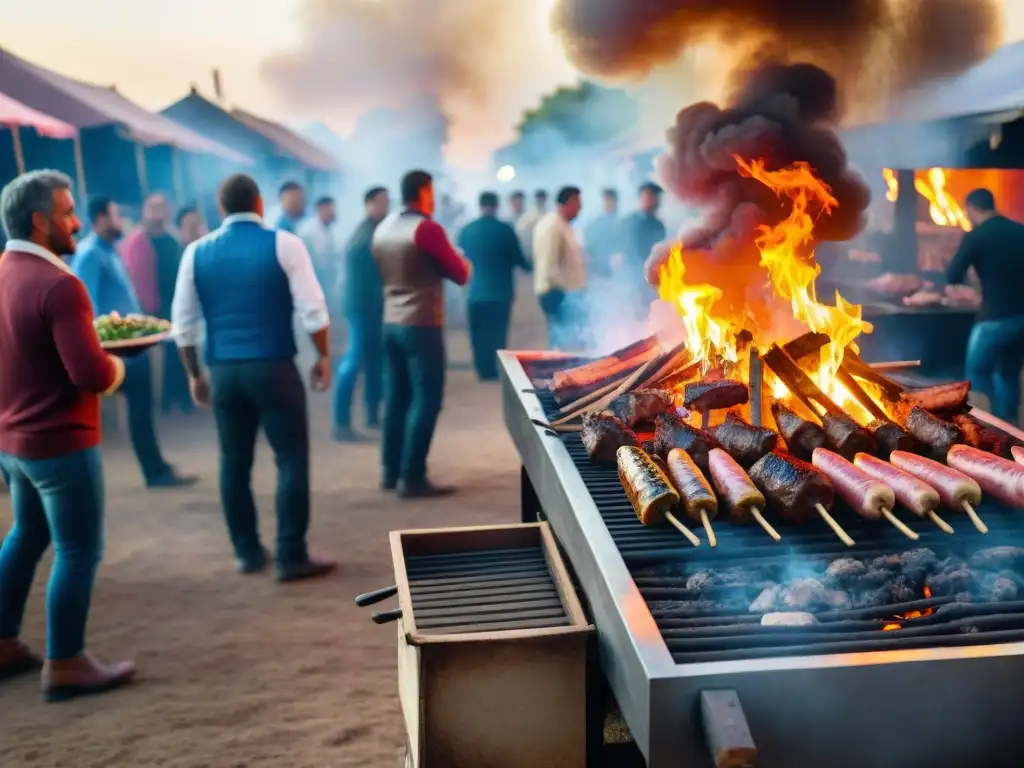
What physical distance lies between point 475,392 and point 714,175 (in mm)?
5207

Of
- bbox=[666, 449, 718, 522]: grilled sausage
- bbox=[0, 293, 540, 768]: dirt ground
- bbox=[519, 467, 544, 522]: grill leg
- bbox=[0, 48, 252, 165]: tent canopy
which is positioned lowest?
bbox=[0, 293, 540, 768]: dirt ground

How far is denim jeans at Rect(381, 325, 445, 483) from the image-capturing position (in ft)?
21.7

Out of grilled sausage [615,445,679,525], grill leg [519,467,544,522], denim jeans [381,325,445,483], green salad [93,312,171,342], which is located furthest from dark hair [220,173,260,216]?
grilled sausage [615,445,679,525]

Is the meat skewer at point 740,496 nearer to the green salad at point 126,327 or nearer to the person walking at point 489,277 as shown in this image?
the green salad at point 126,327

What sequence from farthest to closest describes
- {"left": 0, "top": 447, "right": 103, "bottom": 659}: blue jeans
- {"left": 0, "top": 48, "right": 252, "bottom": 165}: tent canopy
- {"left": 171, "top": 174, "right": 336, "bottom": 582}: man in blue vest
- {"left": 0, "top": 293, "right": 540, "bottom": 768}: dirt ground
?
{"left": 0, "top": 48, "right": 252, "bottom": 165}: tent canopy, {"left": 171, "top": 174, "right": 336, "bottom": 582}: man in blue vest, {"left": 0, "top": 447, "right": 103, "bottom": 659}: blue jeans, {"left": 0, "top": 293, "right": 540, "bottom": 768}: dirt ground

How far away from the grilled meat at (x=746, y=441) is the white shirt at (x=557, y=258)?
6.68 meters

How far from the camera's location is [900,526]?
8.76ft

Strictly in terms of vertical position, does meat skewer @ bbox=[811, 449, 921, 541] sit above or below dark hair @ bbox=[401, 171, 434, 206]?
below

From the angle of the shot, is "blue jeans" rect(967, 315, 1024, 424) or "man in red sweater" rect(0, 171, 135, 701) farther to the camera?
"blue jeans" rect(967, 315, 1024, 424)

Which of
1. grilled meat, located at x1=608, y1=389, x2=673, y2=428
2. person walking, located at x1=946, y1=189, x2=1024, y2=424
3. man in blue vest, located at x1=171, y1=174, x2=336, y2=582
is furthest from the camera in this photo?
person walking, located at x1=946, y1=189, x2=1024, y2=424

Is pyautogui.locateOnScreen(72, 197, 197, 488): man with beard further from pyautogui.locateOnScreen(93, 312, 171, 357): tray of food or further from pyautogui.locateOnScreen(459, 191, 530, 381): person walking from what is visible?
pyautogui.locateOnScreen(459, 191, 530, 381): person walking

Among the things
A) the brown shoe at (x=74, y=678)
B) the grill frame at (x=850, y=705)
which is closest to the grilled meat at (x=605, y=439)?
the grill frame at (x=850, y=705)

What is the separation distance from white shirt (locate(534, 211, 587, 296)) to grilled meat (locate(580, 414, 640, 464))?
655cm

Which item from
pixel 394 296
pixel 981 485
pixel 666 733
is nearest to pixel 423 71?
pixel 394 296
